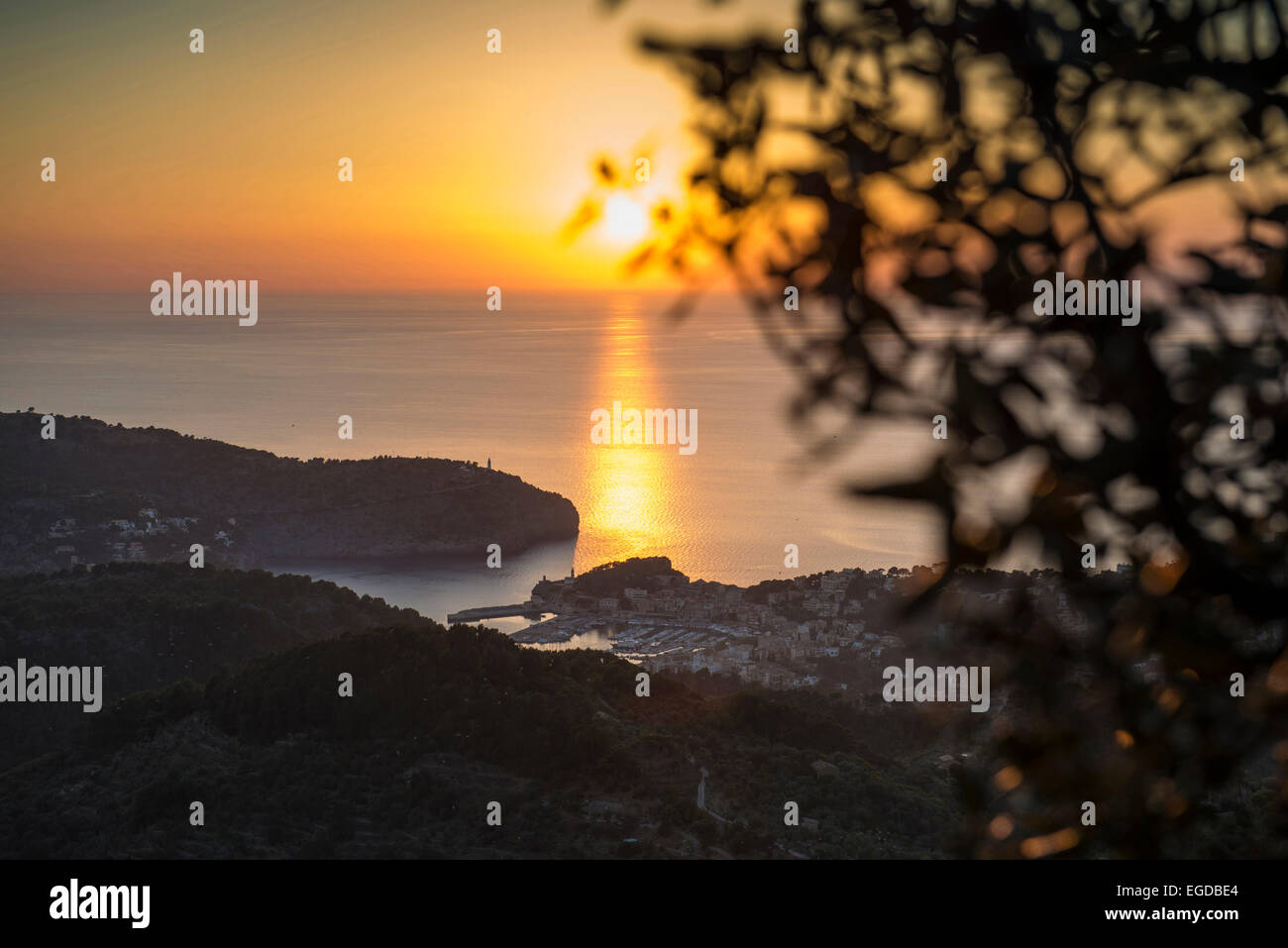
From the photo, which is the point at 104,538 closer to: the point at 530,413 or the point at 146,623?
the point at 146,623

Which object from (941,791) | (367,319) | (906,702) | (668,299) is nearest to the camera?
(668,299)

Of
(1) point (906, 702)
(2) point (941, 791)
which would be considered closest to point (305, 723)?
(2) point (941, 791)

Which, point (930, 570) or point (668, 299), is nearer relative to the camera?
point (930, 570)

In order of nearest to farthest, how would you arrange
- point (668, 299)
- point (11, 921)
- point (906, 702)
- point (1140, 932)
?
point (668, 299)
point (1140, 932)
point (11, 921)
point (906, 702)

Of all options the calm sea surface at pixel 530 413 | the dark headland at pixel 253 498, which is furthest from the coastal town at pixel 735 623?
the dark headland at pixel 253 498

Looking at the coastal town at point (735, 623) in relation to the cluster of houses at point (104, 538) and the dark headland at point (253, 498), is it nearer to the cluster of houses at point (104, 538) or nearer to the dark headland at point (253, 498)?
the dark headland at point (253, 498)

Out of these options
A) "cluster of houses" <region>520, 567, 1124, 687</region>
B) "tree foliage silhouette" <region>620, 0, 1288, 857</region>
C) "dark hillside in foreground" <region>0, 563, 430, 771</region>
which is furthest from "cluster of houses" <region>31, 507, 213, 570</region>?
"tree foliage silhouette" <region>620, 0, 1288, 857</region>

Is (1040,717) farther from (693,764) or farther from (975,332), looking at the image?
(693,764)
